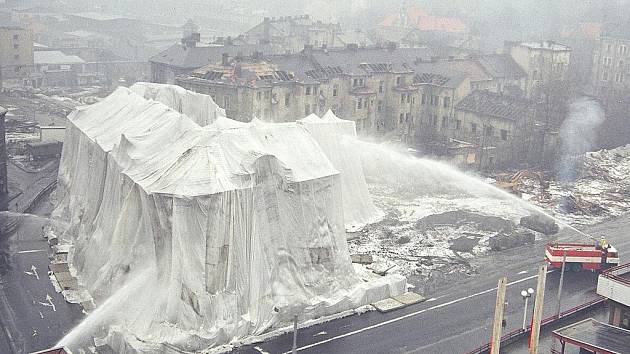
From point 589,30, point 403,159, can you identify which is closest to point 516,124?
point 403,159

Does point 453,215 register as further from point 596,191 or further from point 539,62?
point 539,62

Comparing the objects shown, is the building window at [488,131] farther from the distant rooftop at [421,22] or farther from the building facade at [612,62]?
the distant rooftop at [421,22]

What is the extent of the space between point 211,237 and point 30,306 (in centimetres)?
915

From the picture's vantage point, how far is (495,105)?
6619 centimetres

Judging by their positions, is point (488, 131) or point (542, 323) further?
point (488, 131)

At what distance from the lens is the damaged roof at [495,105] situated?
6350cm

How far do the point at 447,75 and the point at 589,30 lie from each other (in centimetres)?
5850

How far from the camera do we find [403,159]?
188 ft

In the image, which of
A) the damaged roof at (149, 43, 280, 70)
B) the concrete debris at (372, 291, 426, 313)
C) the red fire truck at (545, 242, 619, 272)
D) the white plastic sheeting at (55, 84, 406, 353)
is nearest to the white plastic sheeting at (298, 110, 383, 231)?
the white plastic sheeting at (55, 84, 406, 353)

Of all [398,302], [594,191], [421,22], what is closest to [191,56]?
[594,191]

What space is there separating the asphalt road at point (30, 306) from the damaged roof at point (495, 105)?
133 ft

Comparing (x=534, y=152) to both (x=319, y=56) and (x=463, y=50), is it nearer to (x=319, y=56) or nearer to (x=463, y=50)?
(x=319, y=56)

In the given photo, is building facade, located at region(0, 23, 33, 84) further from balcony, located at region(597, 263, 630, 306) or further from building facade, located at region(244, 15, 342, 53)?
balcony, located at region(597, 263, 630, 306)

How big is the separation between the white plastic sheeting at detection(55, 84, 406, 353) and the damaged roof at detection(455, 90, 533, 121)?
106 feet
